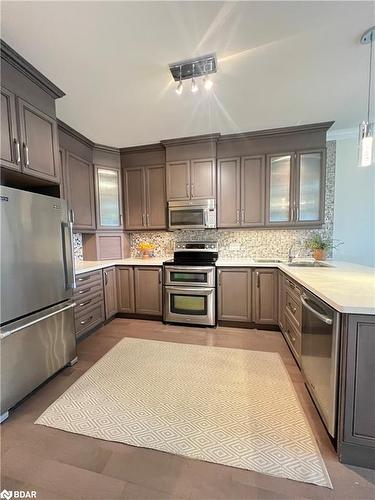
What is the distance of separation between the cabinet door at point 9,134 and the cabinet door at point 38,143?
0.05 m

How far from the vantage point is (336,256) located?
11.3 ft

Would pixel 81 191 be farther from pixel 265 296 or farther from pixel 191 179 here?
pixel 265 296

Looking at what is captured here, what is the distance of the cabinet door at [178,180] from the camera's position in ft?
11.4

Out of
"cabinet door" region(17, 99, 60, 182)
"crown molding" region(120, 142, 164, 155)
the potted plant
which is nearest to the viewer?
"cabinet door" region(17, 99, 60, 182)

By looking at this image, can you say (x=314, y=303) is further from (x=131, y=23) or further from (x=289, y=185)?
(x=131, y=23)

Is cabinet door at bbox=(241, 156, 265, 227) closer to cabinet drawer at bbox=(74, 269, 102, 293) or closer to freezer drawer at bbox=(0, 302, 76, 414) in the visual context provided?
cabinet drawer at bbox=(74, 269, 102, 293)

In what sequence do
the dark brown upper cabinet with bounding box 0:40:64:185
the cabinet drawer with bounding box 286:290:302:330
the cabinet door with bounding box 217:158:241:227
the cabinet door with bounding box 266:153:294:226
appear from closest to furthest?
the dark brown upper cabinet with bounding box 0:40:64:185, the cabinet drawer with bounding box 286:290:302:330, the cabinet door with bounding box 266:153:294:226, the cabinet door with bounding box 217:158:241:227

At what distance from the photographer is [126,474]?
1270 mm

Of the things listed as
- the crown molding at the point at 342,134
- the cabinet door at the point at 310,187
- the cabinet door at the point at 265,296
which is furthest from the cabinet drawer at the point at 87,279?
the crown molding at the point at 342,134

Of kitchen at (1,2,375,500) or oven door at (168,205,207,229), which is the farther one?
oven door at (168,205,207,229)

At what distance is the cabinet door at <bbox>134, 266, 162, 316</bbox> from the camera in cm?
341

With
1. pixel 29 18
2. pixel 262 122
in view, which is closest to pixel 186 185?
pixel 262 122

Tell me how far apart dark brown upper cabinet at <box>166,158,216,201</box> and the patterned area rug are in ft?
7.42

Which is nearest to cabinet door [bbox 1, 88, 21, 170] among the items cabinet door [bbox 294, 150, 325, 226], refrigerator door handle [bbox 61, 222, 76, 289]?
refrigerator door handle [bbox 61, 222, 76, 289]
